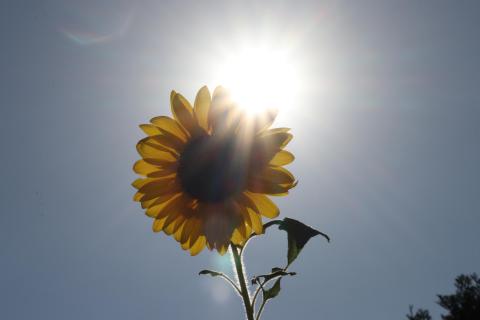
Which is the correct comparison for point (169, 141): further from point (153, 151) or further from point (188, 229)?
point (188, 229)

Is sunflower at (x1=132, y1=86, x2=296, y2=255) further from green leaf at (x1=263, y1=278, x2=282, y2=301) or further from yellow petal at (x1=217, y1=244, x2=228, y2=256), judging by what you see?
green leaf at (x1=263, y1=278, x2=282, y2=301)

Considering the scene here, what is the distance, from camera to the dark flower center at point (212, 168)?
2538mm

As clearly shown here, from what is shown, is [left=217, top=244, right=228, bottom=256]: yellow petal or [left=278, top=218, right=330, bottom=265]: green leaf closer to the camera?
[left=217, top=244, right=228, bottom=256]: yellow petal

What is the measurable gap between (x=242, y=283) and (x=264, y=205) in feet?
2.03

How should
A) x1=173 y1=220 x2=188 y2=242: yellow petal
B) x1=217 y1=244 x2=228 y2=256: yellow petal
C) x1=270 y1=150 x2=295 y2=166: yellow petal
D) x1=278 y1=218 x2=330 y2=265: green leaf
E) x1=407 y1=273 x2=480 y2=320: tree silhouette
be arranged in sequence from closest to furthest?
x1=217 y1=244 x2=228 y2=256: yellow petal
x1=278 y1=218 x2=330 y2=265: green leaf
x1=270 y1=150 x2=295 y2=166: yellow petal
x1=173 y1=220 x2=188 y2=242: yellow petal
x1=407 y1=273 x2=480 y2=320: tree silhouette

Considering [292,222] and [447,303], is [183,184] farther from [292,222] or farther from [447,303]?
[447,303]

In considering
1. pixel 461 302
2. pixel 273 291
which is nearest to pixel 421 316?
pixel 461 302

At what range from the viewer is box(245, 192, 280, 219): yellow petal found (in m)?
2.44

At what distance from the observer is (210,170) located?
269cm

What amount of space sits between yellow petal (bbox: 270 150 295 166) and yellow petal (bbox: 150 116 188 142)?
0.66m

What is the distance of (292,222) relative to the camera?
7.80 ft

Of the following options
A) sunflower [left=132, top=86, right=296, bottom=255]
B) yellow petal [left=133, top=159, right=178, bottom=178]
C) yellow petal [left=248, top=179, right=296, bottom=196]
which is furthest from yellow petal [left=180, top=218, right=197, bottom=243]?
yellow petal [left=248, top=179, right=296, bottom=196]

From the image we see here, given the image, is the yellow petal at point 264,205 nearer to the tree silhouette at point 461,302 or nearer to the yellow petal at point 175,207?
the yellow petal at point 175,207

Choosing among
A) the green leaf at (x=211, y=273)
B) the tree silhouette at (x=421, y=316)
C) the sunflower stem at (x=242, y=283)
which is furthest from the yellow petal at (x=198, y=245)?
the tree silhouette at (x=421, y=316)
